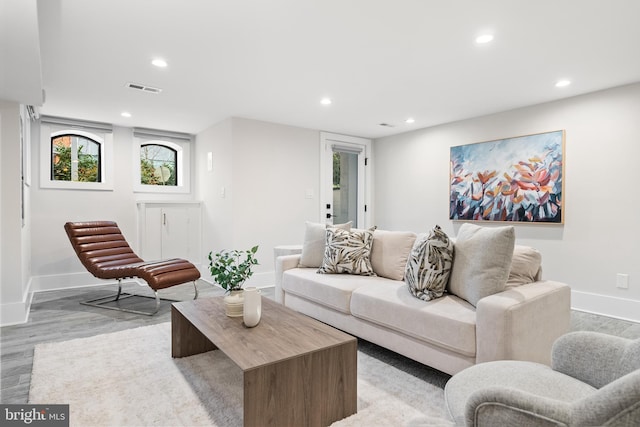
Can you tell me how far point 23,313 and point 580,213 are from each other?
5418 mm

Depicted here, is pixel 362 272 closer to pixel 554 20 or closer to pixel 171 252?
pixel 554 20

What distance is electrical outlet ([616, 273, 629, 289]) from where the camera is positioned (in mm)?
3299

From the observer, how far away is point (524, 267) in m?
2.13

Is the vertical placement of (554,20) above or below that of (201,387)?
above

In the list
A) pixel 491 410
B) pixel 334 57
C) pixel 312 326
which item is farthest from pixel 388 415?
pixel 334 57

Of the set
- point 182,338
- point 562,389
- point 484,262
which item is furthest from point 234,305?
point 562,389

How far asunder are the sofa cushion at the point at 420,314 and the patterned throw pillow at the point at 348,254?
386 millimetres

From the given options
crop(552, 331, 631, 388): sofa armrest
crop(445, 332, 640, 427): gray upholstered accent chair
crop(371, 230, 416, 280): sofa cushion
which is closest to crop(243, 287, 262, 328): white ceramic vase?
crop(445, 332, 640, 427): gray upholstered accent chair

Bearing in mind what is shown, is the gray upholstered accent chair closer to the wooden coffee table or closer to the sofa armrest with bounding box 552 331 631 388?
the sofa armrest with bounding box 552 331 631 388

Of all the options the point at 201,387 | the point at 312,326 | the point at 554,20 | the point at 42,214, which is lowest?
the point at 201,387

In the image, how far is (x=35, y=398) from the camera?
1832 millimetres

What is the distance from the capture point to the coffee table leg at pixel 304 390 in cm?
144
